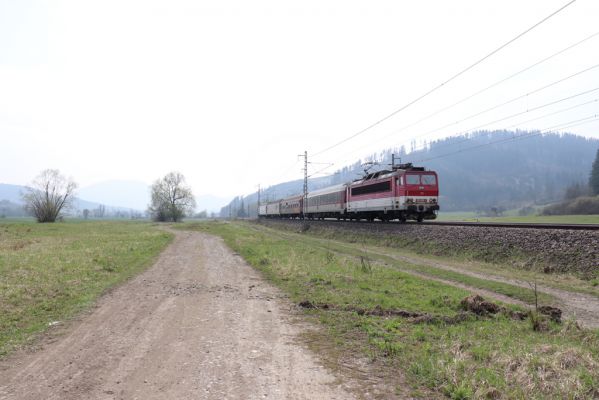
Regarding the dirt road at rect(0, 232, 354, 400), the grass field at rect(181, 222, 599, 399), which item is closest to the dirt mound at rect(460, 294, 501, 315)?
the grass field at rect(181, 222, 599, 399)

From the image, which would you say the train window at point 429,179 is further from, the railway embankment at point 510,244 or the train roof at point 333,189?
the train roof at point 333,189

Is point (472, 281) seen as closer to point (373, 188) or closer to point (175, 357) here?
point (175, 357)

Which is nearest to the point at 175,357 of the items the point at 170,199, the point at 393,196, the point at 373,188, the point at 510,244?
the point at 510,244

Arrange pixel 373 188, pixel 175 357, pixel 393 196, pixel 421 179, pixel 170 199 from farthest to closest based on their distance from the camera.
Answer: pixel 170 199
pixel 373 188
pixel 393 196
pixel 421 179
pixel 175 357

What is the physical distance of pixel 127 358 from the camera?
641 centimetres

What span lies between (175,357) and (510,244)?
1727 centimetres

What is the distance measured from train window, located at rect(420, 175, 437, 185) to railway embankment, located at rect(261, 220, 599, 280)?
3952 millimetres

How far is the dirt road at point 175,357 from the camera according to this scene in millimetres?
5219

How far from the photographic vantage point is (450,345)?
22.2 ft

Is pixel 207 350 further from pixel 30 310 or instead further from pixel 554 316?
pixel 554 316

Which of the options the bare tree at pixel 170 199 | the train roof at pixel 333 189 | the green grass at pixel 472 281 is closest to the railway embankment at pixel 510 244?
the green grass at pixel 472 281

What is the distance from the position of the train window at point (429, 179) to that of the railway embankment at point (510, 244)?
395cm

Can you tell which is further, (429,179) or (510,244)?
(429,179)

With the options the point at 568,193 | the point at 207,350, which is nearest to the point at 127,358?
the point at 207,350
